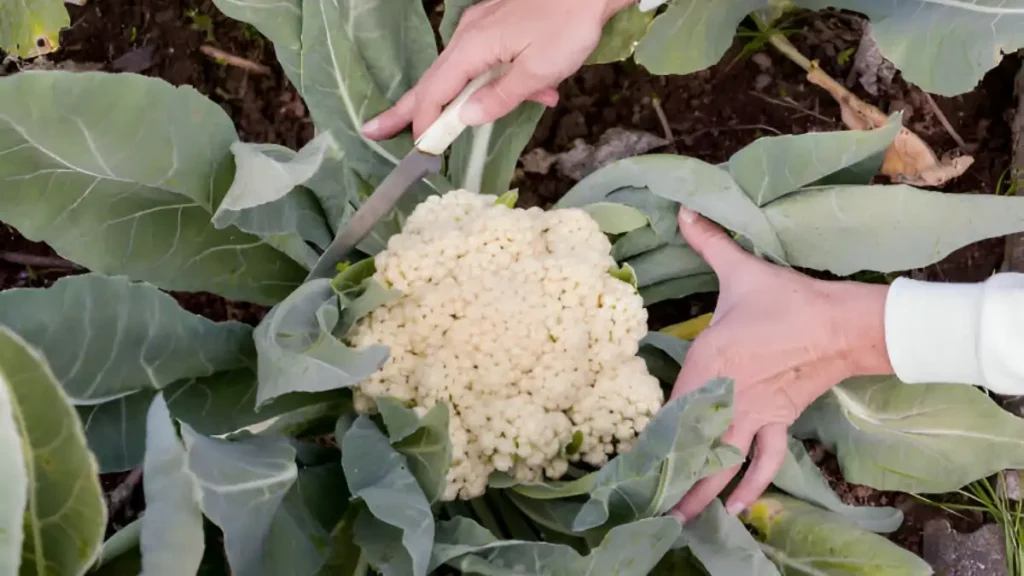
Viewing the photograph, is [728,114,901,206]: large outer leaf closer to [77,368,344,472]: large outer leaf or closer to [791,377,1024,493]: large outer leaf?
[791,377,1024,493]: large outer leaf

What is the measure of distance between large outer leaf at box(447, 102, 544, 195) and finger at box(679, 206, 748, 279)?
228mm

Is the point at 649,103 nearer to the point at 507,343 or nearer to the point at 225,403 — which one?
the point at 507,343

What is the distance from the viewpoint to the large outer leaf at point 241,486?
59cm

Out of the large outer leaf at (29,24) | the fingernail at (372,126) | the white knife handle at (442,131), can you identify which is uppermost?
the large outer leaf at (29,24)

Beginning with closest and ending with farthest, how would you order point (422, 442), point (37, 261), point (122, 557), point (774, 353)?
point (122, 557), point (422, 442), point (774, 353), point (37, 261)

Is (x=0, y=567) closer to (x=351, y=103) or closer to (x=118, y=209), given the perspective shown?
(x=118, y=209)

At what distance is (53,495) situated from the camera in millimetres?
497

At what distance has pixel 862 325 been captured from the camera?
851 millimetres

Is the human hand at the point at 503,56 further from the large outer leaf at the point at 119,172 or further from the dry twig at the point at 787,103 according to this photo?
the dry twig at the point at 787,103

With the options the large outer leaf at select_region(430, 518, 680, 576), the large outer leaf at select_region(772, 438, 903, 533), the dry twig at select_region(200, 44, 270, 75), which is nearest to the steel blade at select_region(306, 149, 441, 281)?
the large outer leaf at select_region(430, 518, 680, 576)

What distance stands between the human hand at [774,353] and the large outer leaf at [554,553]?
0.44 ft

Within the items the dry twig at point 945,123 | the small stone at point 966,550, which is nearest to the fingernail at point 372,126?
the dry twig at point 945,123

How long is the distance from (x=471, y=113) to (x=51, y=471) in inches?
21.6

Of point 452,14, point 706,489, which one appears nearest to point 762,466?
point 706,489
